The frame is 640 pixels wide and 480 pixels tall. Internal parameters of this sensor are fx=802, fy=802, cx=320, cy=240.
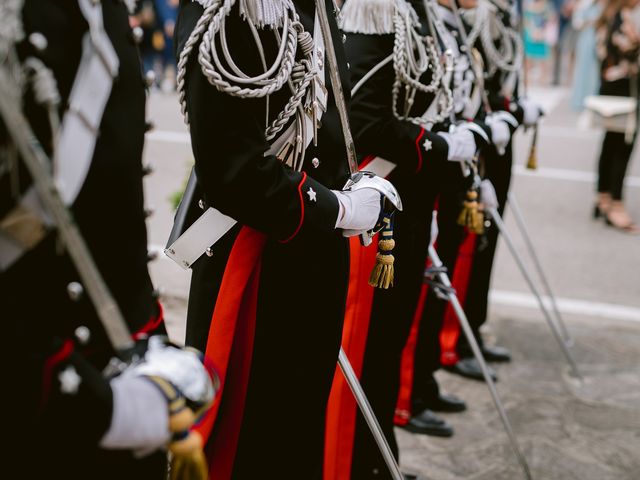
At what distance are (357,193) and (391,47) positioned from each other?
80 cm

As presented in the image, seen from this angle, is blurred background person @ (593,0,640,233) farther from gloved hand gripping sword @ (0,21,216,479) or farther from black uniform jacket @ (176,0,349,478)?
gloved hand gripping sword @ (0,21,216,479)

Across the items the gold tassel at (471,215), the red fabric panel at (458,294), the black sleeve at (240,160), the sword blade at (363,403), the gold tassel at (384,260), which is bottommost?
the red fabric panel at (458,294)

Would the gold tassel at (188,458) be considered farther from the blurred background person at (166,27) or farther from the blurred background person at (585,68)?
the blurred background person at (166,27)

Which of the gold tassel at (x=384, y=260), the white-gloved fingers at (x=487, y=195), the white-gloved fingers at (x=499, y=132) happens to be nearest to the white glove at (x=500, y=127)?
the white-gloved fingers at (x=499, y=132)

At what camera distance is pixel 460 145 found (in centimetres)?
279

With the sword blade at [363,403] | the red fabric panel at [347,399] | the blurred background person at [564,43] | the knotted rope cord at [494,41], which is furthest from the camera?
the blurred background person at [564,43]

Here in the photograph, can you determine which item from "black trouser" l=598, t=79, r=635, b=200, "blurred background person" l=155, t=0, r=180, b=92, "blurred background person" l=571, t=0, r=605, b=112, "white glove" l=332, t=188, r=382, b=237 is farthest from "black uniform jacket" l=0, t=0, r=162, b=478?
"blurred background person" l=155, t=0, r=180, b=92

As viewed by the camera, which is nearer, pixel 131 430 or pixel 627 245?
pixel 131 430

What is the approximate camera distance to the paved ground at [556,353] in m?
3.10

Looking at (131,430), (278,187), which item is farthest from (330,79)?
(131,430)

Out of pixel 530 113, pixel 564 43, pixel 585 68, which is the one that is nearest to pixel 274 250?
pixel 530 113

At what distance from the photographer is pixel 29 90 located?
1.11 meters

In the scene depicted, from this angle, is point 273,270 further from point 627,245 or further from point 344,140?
point 627,245

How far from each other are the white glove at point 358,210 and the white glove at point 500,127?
1.43 m
